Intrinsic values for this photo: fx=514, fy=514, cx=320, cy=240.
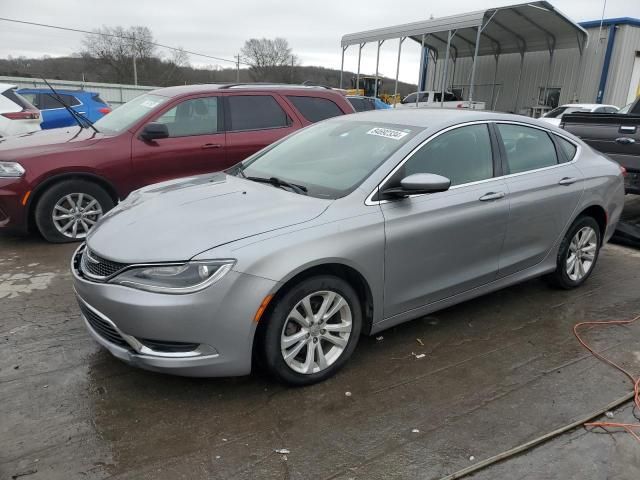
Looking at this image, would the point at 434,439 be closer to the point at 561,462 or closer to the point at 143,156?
the point at 561,462

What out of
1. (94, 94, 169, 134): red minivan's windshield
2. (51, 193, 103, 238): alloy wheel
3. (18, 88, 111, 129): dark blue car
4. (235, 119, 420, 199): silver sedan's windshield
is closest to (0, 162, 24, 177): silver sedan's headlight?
(51, 193, 103, 238): alloy wheel

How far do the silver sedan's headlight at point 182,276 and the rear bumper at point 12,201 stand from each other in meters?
3.30

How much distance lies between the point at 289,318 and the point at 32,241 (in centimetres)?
411

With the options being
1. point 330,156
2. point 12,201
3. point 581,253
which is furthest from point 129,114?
point 581,253

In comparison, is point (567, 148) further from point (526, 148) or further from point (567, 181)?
point (526, 148)

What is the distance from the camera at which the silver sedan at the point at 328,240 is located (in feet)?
8.80

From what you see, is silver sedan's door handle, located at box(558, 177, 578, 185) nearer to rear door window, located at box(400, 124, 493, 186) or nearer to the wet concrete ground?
rear door window, located at box(400, 124, 493, 186)

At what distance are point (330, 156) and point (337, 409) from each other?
5.84 feet

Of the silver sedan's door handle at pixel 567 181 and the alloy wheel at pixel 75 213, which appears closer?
the silver sedan's door handle at pixel 567 181

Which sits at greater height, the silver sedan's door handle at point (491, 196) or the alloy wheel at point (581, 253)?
the silver sedan's door handle at point (491, 196)

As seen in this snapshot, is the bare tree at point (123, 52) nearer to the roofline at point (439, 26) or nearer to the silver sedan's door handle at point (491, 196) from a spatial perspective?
the roofline at point (439, 26)

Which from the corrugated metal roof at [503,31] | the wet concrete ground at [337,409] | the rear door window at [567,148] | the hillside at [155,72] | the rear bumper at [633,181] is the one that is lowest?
the wet concrete ground at [337,409]

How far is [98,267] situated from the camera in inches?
114

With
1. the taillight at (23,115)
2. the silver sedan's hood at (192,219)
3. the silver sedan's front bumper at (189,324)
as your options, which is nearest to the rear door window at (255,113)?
the silver sedan's hood at (192,219)
